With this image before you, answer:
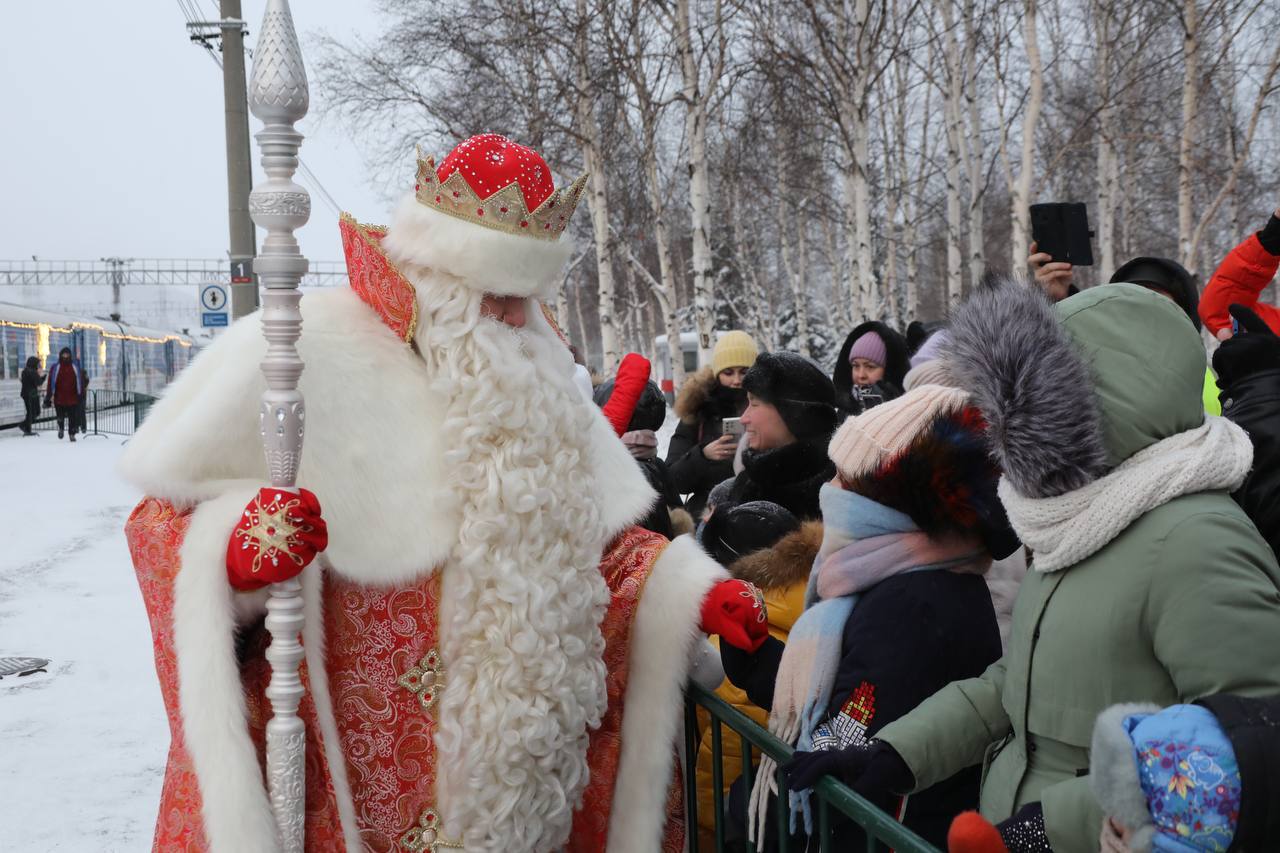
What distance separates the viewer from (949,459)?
207cm

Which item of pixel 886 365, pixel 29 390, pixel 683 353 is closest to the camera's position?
pixel 886 365

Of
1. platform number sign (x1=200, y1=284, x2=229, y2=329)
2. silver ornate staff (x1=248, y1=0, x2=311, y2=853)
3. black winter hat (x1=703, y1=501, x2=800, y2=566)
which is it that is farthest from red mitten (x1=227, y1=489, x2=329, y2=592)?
platform number sign (x1=200, y1=284, x2=229, y2=329)

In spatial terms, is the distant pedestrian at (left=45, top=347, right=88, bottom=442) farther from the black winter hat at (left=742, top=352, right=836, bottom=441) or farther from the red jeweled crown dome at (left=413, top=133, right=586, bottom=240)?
the red jeweled crown dome at (left=413, top=133, right=586, bottom=240)

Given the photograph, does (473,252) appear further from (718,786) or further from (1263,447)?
(1263,447)

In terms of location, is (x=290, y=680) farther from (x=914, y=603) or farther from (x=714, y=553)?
(x=714, y=553)

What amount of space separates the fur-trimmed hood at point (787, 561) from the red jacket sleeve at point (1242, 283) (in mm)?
2045

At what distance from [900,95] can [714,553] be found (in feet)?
61.3

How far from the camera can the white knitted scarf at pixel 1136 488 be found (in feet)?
4.89

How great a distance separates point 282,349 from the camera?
207cm

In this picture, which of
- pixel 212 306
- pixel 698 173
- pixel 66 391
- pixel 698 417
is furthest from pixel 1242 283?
pixel 66 391

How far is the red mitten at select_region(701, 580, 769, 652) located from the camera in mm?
2398

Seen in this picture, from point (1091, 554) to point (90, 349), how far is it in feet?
106

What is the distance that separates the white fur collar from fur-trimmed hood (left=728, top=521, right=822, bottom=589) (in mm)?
849

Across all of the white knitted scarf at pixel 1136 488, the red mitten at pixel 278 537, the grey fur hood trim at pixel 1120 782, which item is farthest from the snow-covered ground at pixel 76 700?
the grey fur hood trim at pixel 1120 782
